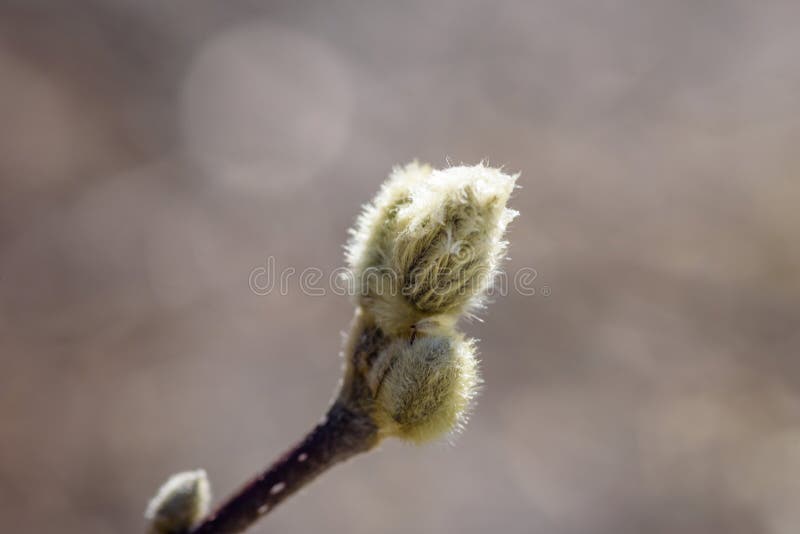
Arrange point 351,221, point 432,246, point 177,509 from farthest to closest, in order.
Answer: point 351,221 < point 177,509 < point 432,246

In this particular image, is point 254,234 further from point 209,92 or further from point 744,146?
point 744,146

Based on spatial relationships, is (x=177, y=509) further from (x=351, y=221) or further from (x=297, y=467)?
(x=351, y=221)

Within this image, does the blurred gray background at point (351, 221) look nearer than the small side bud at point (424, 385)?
No

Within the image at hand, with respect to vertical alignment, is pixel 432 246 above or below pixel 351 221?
below

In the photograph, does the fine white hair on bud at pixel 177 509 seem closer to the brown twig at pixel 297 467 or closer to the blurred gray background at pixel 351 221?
the brown twig at pixel 297 467

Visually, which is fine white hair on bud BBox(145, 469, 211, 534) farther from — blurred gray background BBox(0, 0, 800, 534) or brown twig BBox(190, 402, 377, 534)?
blurred gray background BBox(0, 0, 800, 534)

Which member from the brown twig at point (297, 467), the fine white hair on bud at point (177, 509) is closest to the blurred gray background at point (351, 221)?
the fine white hair on bud at point (177, 509)

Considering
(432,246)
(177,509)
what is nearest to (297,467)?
(177,509)
